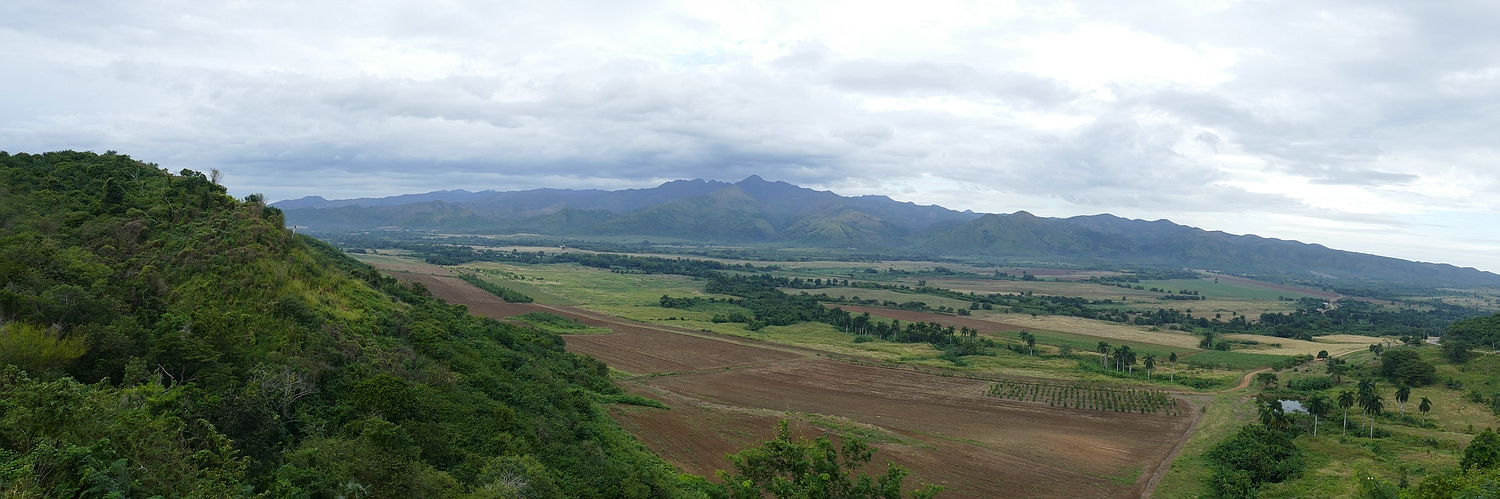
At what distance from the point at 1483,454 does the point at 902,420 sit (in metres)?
28.5

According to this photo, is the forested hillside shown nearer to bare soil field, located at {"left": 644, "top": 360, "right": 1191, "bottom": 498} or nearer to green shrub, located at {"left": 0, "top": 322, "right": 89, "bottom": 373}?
green shrub, located at {"left": 0, "top": 322, "right": 89, "bottom": 373}

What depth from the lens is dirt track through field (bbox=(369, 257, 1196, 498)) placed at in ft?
118

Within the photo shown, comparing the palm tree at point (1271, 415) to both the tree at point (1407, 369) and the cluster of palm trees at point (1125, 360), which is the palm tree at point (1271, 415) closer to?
the cluster of palm trees at point (1125, 360)

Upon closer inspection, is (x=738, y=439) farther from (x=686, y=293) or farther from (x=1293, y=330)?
(x=1293, y=330)

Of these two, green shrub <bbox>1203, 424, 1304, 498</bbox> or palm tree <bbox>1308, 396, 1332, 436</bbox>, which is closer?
green shrub <bbox>1203, 424, 1304, 498</bbox>

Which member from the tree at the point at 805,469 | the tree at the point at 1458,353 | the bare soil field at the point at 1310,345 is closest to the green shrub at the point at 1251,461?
the tree at the point at 805,469

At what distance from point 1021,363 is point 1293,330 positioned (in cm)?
7388

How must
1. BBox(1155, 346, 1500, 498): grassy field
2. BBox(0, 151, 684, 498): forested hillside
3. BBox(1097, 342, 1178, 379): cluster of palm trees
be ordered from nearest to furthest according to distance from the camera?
BBox(0, 151, 684, 498): forested hillside
BBox(1155, 346, 1500, 498): grassy field
BBox(1097, 342, 1178, 379): cluster of palm trees

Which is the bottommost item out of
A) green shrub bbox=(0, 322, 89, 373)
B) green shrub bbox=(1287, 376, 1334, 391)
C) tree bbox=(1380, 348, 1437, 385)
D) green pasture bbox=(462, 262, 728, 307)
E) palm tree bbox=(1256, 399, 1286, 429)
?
green pasture bbox=(462, 262, 728, 307)

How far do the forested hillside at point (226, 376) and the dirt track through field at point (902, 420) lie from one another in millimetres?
8822

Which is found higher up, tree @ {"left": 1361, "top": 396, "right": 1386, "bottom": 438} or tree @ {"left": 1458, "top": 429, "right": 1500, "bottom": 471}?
tree @ {"left": 1458, "top": 429, "right": 1500, "bottom": 471}

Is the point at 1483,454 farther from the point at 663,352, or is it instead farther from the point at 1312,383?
the point at 663,352

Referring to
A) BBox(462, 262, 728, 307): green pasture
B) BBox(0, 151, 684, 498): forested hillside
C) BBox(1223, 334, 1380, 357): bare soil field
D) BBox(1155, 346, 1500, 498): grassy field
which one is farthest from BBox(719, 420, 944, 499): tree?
BBox(1223, 334, 1380, 357): bare soil field

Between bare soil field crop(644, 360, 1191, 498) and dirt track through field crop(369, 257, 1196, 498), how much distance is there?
91 mm
